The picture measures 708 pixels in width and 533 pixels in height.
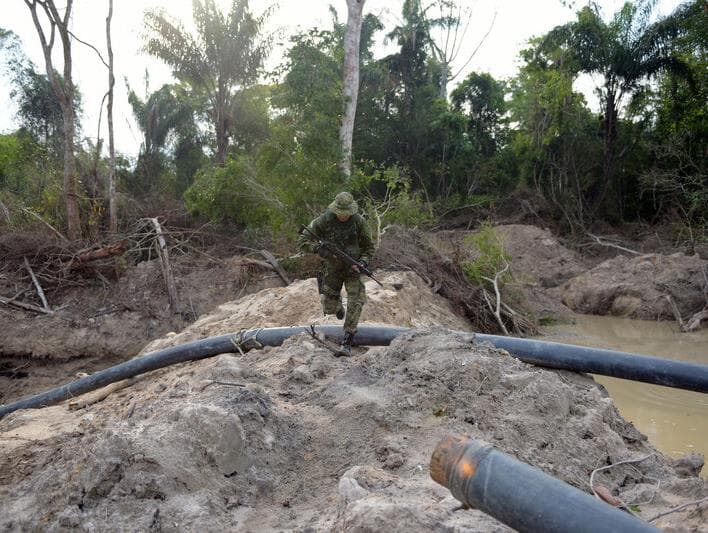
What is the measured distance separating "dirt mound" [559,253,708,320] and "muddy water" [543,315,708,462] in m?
0.56

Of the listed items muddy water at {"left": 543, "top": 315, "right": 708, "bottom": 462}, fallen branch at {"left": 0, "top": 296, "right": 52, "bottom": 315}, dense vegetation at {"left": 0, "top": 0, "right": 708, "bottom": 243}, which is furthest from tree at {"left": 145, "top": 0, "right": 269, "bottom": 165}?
muddy water at {"left": 543, "top": 315, "right": 708, "bottom": 462}

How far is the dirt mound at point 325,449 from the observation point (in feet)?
8.66

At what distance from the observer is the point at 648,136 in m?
20.9

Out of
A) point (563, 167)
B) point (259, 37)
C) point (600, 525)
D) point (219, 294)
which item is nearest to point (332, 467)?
point (600, 525)

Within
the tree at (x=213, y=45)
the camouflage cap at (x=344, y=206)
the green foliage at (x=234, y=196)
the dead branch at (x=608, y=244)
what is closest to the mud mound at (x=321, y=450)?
the camouflage cap at (x=344, y=206)

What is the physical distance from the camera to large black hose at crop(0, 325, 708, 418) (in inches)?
177

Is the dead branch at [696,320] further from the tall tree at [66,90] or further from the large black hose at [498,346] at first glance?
the tall tree at [66,90]

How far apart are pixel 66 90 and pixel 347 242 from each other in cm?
1014

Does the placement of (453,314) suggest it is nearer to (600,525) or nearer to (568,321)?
(568,321)

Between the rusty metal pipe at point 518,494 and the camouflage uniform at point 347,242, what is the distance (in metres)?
3.49

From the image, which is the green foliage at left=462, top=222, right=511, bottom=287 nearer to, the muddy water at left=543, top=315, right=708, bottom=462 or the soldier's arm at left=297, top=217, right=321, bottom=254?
the muddy water at left=543, top=315, right=708, bottom=462

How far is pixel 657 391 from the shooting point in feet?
22.6

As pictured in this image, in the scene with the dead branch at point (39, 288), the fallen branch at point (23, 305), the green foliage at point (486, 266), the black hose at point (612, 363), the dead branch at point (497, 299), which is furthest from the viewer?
the green foliage at point (486, 266)

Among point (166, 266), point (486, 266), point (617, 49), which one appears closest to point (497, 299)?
point (486, 266)
